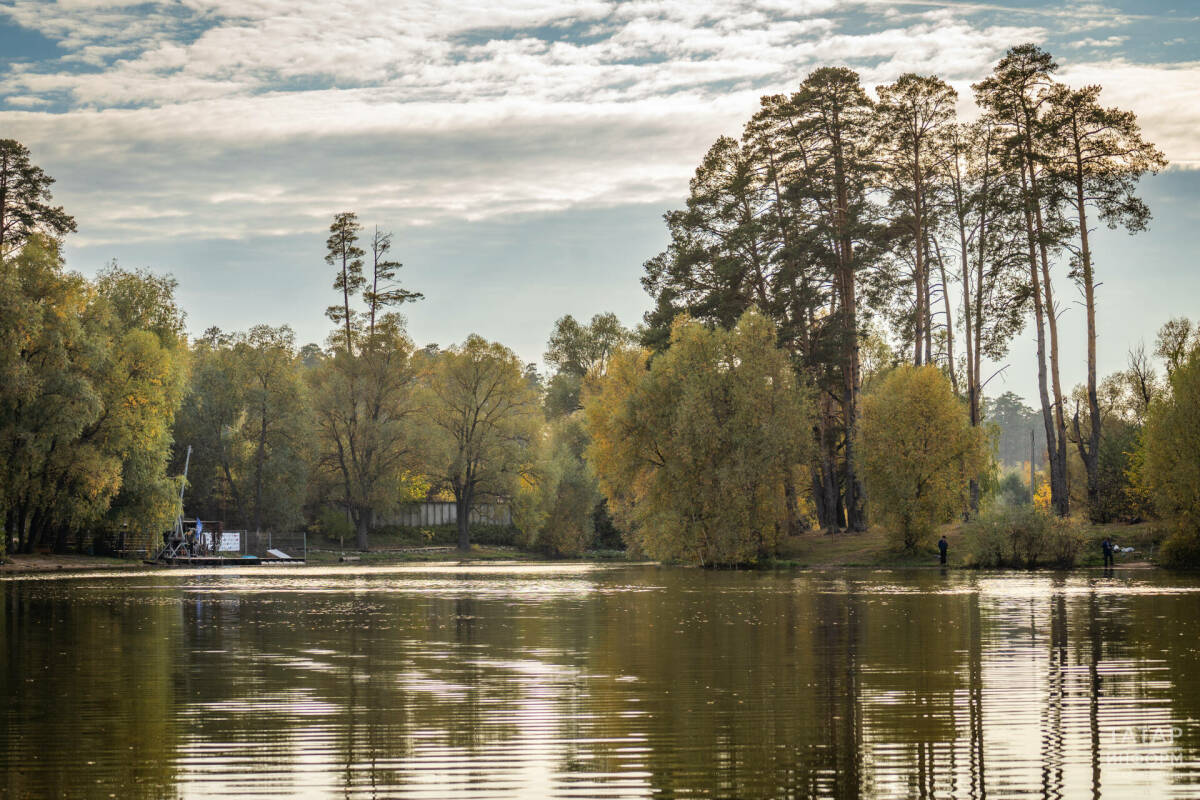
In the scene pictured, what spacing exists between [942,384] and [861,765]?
5449cm

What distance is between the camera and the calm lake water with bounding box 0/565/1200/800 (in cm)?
1000

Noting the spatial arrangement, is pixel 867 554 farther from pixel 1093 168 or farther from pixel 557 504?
pixel 557 504

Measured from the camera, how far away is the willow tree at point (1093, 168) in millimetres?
60500

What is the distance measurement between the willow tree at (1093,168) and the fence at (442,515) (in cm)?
5166

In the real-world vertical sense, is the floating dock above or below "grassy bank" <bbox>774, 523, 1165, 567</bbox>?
below

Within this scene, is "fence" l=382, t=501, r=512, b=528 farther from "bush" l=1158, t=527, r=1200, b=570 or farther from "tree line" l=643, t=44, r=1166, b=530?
"bush" l=1158, t=527, r=1200, b=570

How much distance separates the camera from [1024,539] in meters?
56.6

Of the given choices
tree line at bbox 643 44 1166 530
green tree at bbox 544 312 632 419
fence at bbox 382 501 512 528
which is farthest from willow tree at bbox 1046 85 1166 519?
green tree at bbox 544 312 632 419

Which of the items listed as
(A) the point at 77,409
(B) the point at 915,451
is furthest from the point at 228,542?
(B) the point at 915,451

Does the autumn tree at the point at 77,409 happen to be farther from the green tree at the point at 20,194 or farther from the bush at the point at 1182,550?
the bush at the point at 1182,550

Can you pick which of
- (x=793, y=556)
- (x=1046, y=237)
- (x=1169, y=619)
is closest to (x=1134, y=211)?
(x=1046, y=237)

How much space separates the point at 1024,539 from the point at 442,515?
64536mm

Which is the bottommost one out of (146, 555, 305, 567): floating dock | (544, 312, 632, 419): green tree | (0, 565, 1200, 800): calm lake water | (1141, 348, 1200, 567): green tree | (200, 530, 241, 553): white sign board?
(146, 555, 305, 567): floating dock

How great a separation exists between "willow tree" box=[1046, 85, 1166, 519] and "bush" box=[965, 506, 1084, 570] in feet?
20.3
